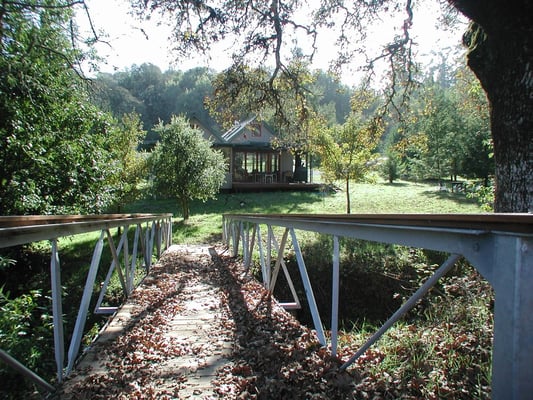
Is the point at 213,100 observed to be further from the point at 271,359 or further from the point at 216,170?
the point at 271,359

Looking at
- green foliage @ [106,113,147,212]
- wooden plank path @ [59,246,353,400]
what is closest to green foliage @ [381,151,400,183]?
green foliage @ [106,113,147,212]

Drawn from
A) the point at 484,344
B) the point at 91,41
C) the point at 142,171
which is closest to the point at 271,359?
the point at 484,344

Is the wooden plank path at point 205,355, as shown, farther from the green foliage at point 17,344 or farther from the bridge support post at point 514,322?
the bridge support post at point 514,322

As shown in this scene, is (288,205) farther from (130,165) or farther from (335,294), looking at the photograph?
(335,294)

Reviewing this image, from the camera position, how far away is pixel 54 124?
7914 mm

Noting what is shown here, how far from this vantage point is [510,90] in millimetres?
3760

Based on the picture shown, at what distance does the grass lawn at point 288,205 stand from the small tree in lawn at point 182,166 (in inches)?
56.6

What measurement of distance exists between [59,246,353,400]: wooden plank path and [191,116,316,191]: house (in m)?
19.3

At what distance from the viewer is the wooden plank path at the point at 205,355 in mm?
2291

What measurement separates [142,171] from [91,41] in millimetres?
7539

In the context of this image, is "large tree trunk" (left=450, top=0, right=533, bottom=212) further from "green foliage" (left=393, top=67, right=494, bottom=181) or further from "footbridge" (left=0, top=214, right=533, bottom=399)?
"green foliage" (left=393, top=67, right=494, bottom=181)

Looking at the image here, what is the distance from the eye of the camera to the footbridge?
106cm

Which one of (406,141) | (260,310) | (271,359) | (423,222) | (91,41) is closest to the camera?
(423,222)

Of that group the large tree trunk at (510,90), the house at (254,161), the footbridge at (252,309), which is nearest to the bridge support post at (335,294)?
the footbridge at (252,309)
